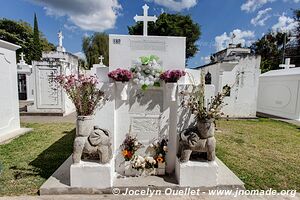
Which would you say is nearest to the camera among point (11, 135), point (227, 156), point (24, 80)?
point (227, 156)

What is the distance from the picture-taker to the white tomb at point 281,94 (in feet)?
31.8

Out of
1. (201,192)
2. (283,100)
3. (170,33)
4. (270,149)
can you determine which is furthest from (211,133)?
(170,33)

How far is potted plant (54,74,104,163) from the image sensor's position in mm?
2689

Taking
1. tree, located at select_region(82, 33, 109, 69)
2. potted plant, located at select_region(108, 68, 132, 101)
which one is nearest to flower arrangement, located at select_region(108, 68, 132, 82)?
potted plant, located at select_region(108, 68, 132, 101)

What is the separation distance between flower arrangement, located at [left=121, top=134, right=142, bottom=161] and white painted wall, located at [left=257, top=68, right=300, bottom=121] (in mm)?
10021

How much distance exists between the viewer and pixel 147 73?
9.89 feet

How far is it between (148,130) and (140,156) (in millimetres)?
461

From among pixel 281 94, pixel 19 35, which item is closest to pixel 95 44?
pixel 19 35

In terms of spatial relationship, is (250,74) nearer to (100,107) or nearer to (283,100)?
(283,100)

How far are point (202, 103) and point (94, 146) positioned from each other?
1.73 metres

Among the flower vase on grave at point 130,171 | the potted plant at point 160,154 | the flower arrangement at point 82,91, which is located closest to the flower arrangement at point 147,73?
the flower arrangement at point 82,91

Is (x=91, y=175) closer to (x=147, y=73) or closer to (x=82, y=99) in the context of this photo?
(x=82, y=99)

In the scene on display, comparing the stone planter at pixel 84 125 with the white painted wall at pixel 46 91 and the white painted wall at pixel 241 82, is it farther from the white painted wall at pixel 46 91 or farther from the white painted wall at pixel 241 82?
the white painted wall at pixel 241 82

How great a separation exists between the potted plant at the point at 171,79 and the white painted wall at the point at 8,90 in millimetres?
5099
